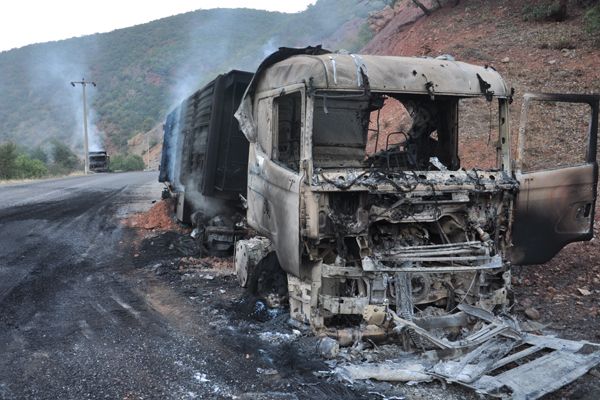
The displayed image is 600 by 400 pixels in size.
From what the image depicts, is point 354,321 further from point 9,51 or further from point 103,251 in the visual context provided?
point 9,51

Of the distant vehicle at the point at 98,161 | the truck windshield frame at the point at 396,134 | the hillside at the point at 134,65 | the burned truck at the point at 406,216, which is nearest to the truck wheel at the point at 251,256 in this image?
the burned truck at the point at 406,216

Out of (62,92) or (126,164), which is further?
(62,92)

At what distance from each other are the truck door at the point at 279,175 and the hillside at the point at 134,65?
151 ft

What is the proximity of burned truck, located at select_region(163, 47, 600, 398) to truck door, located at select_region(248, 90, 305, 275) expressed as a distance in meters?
0.02

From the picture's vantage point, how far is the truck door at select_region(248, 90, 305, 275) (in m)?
4.73

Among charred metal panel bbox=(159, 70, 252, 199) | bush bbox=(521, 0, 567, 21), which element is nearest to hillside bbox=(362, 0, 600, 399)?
bush bbox=(521, 0, 567, 21)

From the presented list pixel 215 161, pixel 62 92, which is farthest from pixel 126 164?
pixel 215 161

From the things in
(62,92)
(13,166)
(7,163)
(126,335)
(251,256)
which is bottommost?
(126,335)

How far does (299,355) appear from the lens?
4.48 meters

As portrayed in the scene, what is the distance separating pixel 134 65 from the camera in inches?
2746

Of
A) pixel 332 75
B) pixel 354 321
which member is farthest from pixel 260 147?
pixel 354 321

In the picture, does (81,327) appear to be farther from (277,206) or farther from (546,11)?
(546,11)

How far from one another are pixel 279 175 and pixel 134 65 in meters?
70.4

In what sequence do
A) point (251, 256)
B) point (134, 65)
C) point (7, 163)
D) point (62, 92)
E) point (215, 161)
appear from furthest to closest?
1. point (134, 65)
2. point (62, 92)
3. point (7, 163)
4. point (215, 161)
5. point (251, 256)
